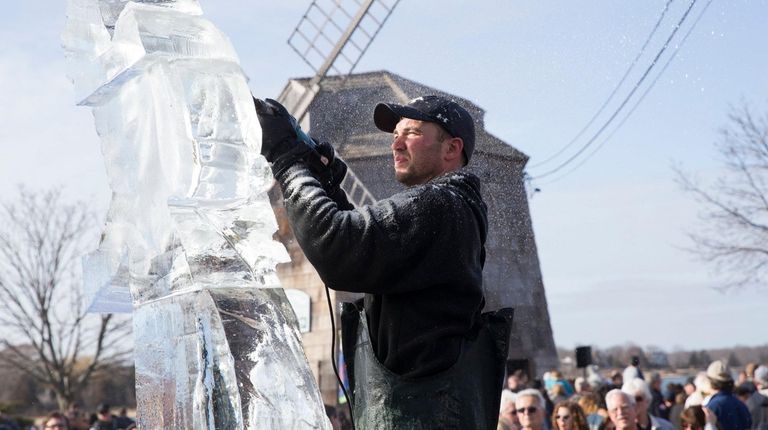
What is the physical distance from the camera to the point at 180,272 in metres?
2.55

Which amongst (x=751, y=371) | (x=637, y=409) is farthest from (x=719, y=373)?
(x=751, y=371)

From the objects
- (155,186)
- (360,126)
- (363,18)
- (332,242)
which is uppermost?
(363,18)

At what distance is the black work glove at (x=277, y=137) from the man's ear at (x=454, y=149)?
481mm

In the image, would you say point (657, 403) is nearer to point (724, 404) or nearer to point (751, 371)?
point (751, 371)

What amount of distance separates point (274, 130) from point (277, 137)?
2 cm

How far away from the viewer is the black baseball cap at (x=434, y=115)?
2.99 metres

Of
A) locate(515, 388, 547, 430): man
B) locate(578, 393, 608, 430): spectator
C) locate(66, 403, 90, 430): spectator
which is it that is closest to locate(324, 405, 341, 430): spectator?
locate(515, 388, 547, 430): man

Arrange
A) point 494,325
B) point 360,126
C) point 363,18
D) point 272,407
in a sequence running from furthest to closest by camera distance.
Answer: point 363,18 → point 360,126 → point 494,325 → point 272,407

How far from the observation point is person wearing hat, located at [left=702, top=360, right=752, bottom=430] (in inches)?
324

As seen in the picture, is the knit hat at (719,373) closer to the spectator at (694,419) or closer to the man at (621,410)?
the spectator at (694,419)

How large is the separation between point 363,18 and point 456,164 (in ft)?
47.5

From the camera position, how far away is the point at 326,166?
292cm

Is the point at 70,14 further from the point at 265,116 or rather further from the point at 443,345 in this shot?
the point at 443,345

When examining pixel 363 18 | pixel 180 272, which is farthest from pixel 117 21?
pixel 363 18
